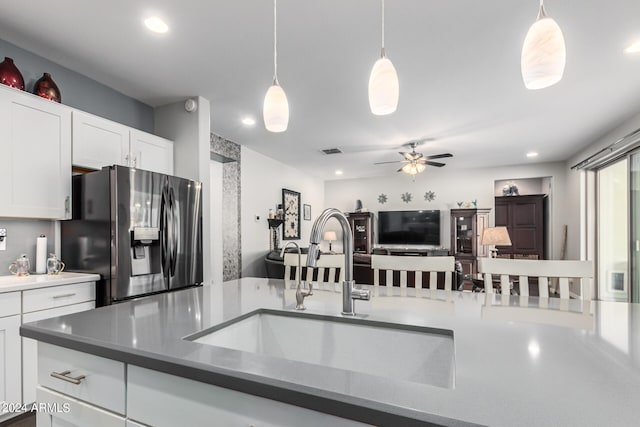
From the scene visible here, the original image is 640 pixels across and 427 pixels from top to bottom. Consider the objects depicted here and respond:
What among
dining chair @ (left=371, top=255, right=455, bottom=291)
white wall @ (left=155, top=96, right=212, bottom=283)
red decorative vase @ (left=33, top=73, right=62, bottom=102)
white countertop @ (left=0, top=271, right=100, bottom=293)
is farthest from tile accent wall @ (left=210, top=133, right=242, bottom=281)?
dining chair @ (left=371, top=255, right=455, bottom=291)

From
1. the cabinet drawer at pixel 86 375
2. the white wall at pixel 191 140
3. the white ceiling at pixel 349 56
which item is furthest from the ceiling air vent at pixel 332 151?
the cabinet drawer at pixel 86 375

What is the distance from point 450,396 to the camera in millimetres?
552

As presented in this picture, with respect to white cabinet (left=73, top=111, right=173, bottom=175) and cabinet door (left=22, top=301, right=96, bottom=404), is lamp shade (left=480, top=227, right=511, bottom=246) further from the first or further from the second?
cabinet door (left=22, top=301, right=96, bottom=404)

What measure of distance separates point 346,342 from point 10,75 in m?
2.82

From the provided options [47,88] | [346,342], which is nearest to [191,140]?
[47,88]

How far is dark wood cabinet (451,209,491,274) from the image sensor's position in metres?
6.74

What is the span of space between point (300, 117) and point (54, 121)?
2.34 m

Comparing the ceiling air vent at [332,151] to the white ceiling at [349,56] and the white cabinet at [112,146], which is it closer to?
the white ceiling at [349,56]

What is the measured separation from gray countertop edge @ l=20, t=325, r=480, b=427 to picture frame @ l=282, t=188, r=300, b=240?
17.9 feet

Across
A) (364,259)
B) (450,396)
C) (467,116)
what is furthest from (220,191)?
(450,396)

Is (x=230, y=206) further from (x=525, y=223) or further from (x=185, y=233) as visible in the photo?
(x=525, y=223)

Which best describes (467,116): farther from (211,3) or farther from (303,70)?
(211,3)

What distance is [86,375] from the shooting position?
0.83m

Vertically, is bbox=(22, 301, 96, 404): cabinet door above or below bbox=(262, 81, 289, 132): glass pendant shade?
below
